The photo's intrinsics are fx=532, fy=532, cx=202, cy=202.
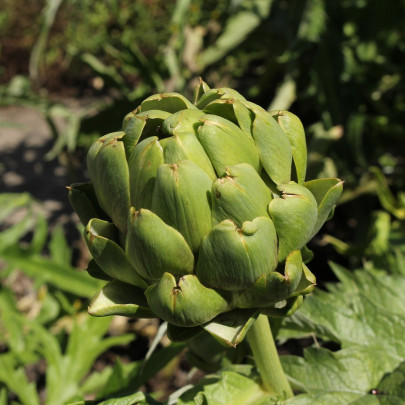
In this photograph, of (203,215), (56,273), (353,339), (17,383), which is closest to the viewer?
(203,215)

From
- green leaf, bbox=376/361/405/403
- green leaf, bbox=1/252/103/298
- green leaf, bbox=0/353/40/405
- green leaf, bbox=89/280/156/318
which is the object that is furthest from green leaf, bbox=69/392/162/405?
green leaf, bbox=1/252/103/298

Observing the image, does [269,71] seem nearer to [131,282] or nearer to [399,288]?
[399,288]

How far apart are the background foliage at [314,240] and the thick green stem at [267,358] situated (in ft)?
0.06

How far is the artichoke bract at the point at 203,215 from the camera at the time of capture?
395 mm

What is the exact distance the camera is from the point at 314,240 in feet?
4.67

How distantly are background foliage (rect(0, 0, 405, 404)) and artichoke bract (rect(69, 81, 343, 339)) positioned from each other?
5.7 inches

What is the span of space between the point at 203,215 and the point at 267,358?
0.60ft

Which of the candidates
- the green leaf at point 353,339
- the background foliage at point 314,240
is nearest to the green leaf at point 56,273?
the background foliage at point 314,240

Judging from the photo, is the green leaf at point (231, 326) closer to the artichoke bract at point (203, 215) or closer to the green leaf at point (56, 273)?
the artichoke bract at point (203, 215)

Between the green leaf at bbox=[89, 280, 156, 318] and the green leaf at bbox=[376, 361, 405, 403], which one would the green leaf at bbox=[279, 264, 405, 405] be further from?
the green leaf at bbox=[89, 280, 156, 318]

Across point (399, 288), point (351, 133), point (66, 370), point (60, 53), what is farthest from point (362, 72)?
point (60, 53)

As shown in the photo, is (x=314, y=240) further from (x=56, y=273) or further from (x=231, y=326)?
(x=231, y=326)

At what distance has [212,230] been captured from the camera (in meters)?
0.40

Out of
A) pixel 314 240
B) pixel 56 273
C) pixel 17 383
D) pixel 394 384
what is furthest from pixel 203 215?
pixel 314 240
